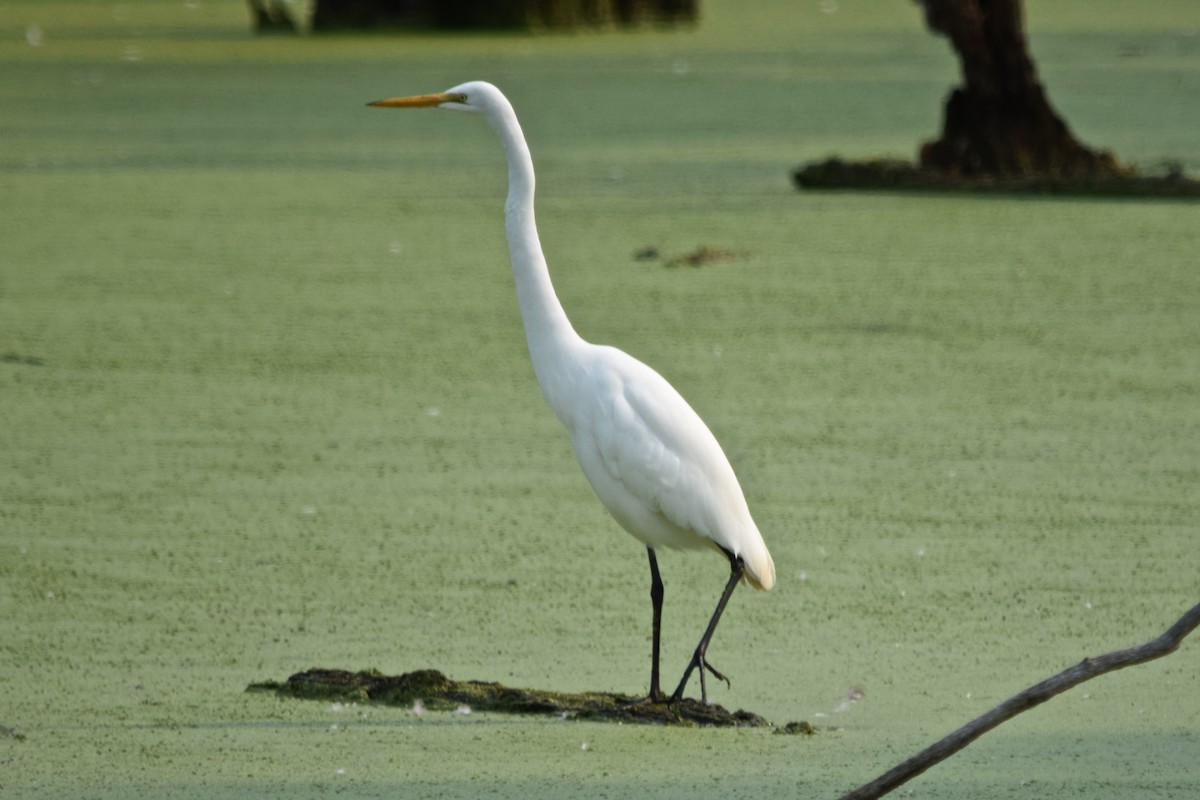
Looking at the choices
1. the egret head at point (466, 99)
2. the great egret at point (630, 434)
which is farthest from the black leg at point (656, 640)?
the egret head at point (466, 99)

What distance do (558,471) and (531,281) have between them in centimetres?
123

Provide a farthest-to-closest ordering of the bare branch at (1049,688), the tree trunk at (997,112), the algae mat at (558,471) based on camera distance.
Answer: the tree trunk at (997,112) → the algae mat at (558,471) → the bare branch at (1049,688)

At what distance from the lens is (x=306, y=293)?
5602mm

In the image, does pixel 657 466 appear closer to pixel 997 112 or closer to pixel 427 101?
pixel 427 101

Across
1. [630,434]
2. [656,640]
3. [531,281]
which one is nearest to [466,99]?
[531,281]

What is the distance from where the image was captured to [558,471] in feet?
12.5

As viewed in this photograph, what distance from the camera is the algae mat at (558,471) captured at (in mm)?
2398

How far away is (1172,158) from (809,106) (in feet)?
8.52

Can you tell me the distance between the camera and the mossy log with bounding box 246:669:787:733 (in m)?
2.45

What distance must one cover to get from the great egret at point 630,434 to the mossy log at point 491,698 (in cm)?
3

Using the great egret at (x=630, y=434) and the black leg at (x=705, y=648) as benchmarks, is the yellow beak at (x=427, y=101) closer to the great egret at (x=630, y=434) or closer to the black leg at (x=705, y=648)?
the great egret at (x=630, y=434)

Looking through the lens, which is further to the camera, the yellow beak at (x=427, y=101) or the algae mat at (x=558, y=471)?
the yellow beak at (x=427, y=101)

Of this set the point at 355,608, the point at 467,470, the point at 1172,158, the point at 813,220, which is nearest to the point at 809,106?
the point at 1172,158

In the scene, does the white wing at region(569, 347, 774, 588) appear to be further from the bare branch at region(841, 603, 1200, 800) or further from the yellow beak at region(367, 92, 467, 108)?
the bare branch at region(841, 603, 1200, 800)
